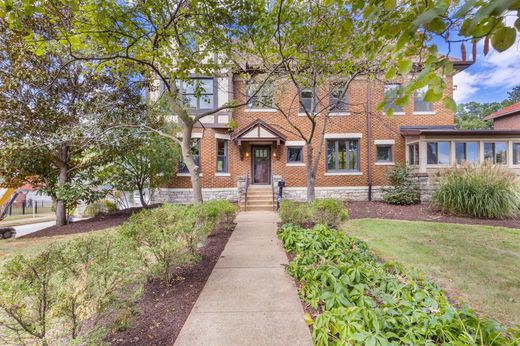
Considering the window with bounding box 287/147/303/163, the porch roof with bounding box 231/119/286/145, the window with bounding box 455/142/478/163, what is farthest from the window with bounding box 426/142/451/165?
the porch roof with bounding box 231/119/286/145

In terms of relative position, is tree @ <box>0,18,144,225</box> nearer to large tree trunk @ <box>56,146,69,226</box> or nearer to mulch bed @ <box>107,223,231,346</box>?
large tree trunk @ <box>56,146,69,226</box>

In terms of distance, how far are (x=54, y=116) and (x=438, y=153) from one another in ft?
53.1

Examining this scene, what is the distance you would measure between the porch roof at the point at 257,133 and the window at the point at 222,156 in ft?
3.01

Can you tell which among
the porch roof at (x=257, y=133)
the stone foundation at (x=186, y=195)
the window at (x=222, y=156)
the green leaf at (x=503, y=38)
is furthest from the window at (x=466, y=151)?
the green leaf at (x=503, y=38)

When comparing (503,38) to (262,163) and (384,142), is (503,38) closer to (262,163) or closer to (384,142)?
(262,163)

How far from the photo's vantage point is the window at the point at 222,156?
13.3 m

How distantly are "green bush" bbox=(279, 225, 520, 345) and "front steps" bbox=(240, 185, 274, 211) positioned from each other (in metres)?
7.38

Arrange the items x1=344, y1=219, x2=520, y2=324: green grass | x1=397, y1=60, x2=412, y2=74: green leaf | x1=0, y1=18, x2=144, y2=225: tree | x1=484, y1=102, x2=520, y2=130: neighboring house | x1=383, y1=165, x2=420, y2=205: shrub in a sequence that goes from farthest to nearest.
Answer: x1=484, y1=102, x2=520, y2=130: neighboring house
x1=383, y1=165, x2=420, y2=205: shrub
x1=0, y1=18, x2=144, y2=225: tree
x1=344, y1=219, x2=520, y2=324: green grass
x1=397, y1=60, x2=412, y2=74: green leaf

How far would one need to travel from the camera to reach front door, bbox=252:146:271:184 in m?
A: 13.8

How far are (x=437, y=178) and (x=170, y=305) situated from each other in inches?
439

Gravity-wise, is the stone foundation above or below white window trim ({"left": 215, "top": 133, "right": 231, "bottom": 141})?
below

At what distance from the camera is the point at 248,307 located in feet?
10.0

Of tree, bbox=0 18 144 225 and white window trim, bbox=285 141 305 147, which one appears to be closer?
tree, bbox=0 18 144 225

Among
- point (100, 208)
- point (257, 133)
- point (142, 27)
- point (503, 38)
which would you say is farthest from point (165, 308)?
point (100, 208)
